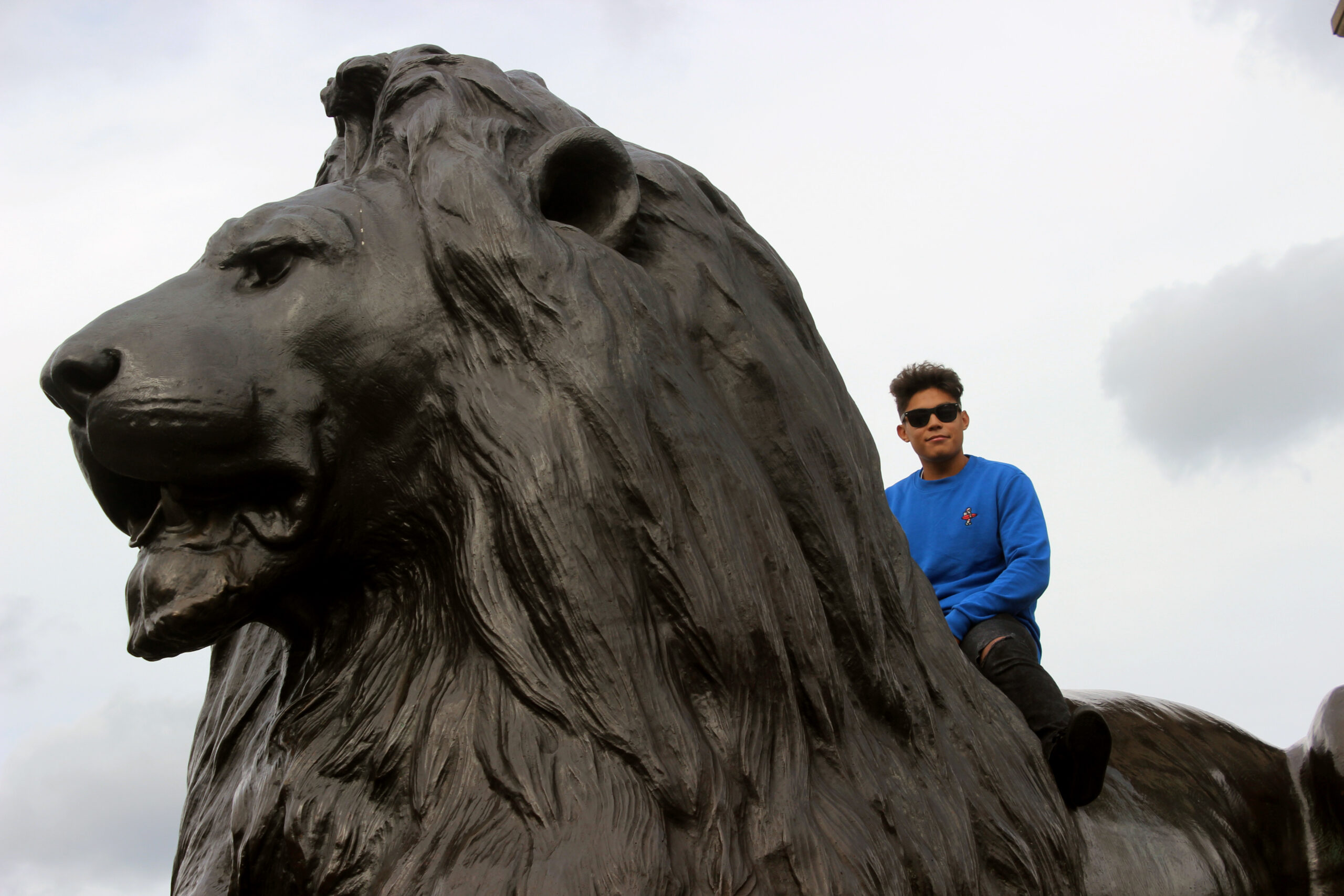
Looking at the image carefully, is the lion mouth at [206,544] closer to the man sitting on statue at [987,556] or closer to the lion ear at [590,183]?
the lion ear at [590,183]

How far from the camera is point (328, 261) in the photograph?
223cm

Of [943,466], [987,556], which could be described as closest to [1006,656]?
[987,556]

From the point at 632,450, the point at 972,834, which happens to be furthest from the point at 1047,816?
the point at 632,450

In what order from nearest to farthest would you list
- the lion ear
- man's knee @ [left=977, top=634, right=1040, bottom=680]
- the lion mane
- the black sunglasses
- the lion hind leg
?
1. the lion mane
2. the lion ear
3. man's knee @ [left=977, top=634, right=1040, bottom=680]
4. the lion hind leg
5. the black sunglasses

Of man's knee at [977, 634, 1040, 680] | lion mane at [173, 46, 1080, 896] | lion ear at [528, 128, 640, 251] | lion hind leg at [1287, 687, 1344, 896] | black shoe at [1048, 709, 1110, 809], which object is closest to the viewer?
lion mane at [173, 46, 1080, 896]

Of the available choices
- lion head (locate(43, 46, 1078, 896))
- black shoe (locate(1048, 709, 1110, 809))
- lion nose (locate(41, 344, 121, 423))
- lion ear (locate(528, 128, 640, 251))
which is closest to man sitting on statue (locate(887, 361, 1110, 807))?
black shoe (locate(1048, 709, 1110, 809))

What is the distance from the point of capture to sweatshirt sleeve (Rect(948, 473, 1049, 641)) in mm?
3135

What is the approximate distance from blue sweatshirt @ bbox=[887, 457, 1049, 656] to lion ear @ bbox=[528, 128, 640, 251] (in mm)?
1254

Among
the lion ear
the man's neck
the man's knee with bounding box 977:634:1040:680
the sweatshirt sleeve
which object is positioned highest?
the lion ear

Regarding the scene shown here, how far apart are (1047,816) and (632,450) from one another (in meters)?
1.09

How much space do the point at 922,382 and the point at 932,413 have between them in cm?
9

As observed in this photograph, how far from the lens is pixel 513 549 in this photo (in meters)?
2.11

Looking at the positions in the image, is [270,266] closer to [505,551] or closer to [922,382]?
[505,551]

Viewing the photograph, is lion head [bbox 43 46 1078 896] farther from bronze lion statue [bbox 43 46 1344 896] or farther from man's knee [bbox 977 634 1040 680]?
man's knee [bbox 977 634 1040 680]
